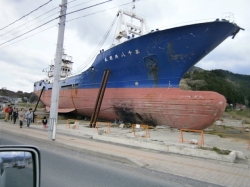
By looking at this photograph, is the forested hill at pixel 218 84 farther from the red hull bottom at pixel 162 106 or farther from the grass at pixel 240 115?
the red hull bottom at pixel 162 106

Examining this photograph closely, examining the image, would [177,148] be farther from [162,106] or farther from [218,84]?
[218,84]

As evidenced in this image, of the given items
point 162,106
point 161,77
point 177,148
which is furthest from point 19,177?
point 161,77

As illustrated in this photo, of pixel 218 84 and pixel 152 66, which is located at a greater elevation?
pixel 218 84

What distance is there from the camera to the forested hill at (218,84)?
62.8m

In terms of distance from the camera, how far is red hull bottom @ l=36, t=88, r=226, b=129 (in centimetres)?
1318

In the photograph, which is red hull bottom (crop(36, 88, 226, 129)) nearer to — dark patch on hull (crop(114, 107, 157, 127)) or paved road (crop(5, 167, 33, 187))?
dark patch on hull (crop(114, 107, 157, 127))

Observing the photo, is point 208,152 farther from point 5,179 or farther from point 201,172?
point 5,179

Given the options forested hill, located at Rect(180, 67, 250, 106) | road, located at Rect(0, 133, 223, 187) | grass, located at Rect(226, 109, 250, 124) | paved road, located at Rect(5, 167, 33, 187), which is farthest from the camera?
forested hill, located at Rect(180, 67, 250, 106)

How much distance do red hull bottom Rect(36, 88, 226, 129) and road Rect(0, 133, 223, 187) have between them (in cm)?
786

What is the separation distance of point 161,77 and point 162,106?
2082 mm

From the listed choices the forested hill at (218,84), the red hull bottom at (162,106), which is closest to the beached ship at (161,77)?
the red hull bottom at (162,106)

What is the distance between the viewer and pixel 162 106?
1491 cm

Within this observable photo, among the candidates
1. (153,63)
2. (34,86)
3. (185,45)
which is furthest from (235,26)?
(34,86)

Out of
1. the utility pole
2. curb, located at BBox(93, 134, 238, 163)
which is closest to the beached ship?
curb, located at BBox(93, 134, 238, 163)
